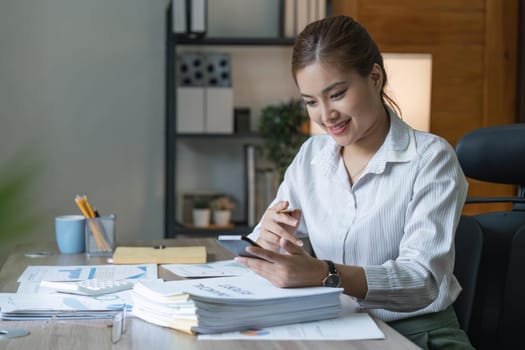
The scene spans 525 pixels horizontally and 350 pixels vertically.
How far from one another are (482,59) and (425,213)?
214 cm

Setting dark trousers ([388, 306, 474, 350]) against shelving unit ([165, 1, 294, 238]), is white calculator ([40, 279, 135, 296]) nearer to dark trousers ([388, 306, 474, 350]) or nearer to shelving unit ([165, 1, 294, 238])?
dark trousers ([388, 306, 474, 350])

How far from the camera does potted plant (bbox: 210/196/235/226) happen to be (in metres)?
3.37

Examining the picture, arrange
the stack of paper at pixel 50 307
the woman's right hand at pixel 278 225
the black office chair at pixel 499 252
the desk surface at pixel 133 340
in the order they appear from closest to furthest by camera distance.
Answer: the desk surface at pixel 133 340 < the stack of paper at pixel 50 307 < the woman's right hand at pixel 278 225 < the black office chair at pixel 499 252

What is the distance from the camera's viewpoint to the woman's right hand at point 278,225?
1.59 m

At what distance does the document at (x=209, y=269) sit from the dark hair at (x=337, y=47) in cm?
43

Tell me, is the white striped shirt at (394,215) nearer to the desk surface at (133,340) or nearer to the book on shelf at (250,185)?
the desk surface at (133,340)

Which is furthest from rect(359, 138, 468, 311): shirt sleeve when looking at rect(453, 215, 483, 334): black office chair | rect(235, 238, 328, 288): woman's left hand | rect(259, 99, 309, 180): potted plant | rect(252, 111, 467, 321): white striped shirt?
rect(259, 99, 309, 180): potted plant

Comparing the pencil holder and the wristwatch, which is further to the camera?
the pencil holder

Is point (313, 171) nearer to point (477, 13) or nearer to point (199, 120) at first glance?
point (199, 120)

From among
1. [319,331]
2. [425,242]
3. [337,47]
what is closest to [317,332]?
[319,331]

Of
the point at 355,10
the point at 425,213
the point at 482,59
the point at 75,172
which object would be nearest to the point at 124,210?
the point at 75,172

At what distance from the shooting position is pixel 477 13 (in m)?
3.47

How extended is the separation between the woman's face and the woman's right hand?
0.20 meters

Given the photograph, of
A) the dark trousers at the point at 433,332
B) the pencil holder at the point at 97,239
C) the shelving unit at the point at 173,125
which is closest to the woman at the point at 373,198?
the dark trousers at the point at 433,332
